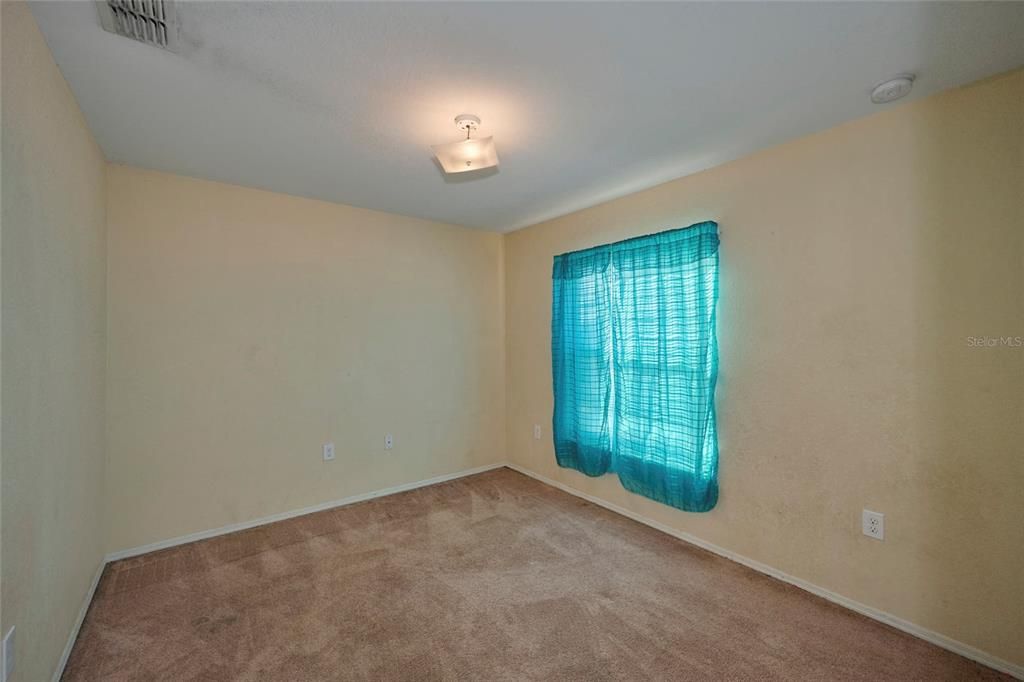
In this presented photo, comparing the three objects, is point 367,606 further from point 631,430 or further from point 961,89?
point 961,89

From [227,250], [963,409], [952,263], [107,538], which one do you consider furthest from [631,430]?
[107,538]

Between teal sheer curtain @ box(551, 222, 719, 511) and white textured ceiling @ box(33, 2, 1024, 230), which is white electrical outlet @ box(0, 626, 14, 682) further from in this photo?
teal sheer curtain @ box(551, 222, 719, 511)

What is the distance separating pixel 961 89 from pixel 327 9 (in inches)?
95.5

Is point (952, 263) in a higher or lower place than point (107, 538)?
higher

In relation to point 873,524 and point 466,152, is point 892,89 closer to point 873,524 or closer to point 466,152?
point 466,152

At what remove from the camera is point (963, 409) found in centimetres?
174

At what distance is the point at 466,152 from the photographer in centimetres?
192

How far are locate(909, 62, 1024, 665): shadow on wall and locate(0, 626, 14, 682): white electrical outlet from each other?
317 centimetres

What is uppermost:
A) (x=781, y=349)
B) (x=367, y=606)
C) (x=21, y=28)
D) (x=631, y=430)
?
(x=21, y=28)

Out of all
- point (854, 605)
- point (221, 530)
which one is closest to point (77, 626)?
point (221, 530)

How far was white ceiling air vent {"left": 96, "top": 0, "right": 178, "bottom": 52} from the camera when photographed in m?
1.31

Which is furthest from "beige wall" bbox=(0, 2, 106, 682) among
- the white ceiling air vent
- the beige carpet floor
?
the beige carpet floor

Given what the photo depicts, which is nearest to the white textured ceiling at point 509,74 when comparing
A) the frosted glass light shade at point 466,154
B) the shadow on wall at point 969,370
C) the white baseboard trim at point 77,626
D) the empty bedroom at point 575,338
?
the empty bedroom at point 575,338

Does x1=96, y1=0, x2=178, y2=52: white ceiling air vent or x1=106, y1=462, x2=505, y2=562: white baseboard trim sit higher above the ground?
x1=96, y1=0, x2=178, y2=52: white ceiling air vent
